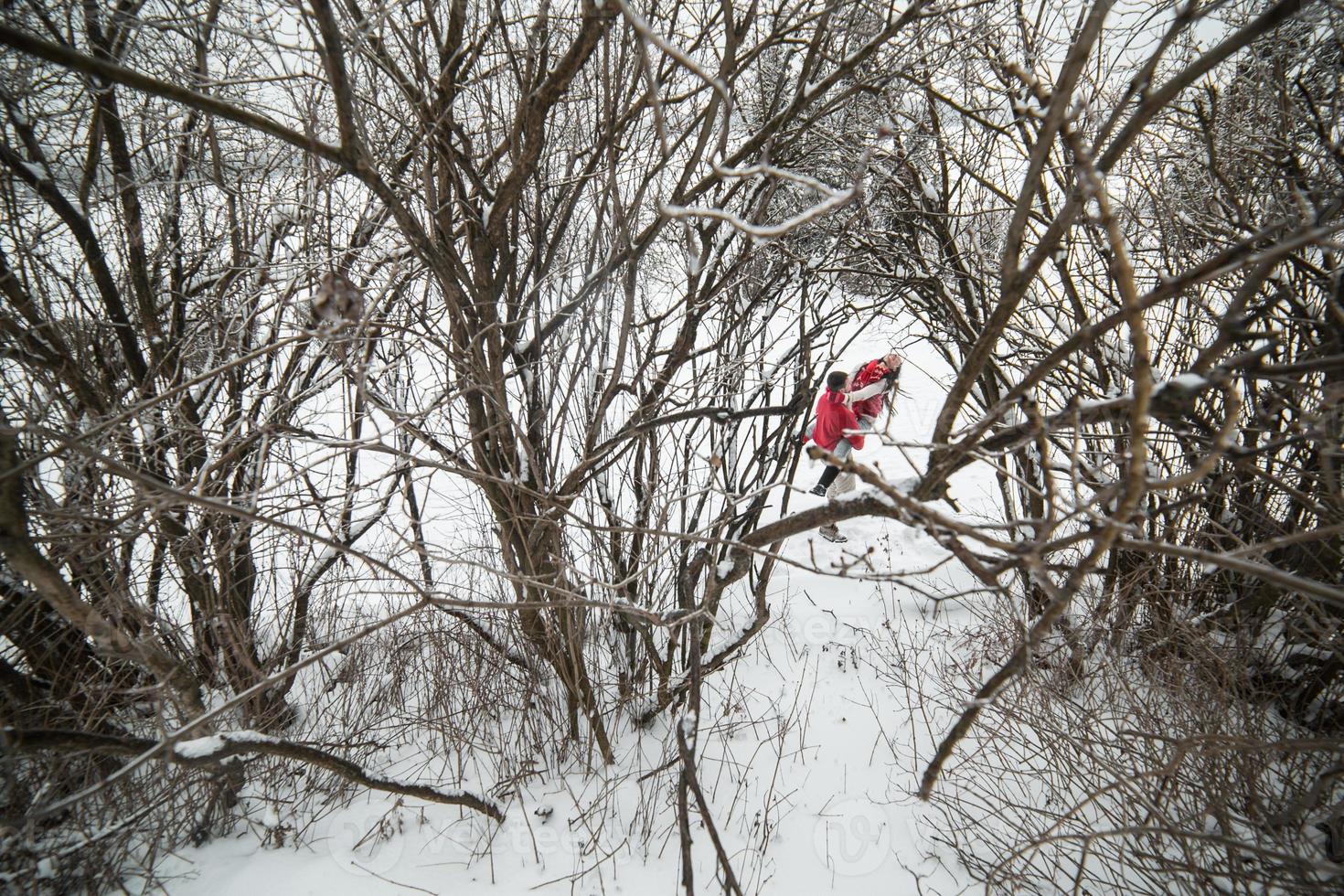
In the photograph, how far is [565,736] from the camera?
10.1 ft

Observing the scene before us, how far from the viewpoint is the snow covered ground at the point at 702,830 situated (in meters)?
2.54

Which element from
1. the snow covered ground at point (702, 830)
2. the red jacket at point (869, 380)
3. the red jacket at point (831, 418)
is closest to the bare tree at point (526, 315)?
the snow covered ground at point (702, 830)

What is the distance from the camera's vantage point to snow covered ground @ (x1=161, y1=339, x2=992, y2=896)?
2.54 metres

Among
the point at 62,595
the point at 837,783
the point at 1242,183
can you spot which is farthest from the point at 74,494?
the point at 1242,183

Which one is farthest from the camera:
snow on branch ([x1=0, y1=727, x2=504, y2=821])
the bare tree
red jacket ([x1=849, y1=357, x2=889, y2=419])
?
red jacket ([x1=849, y1=357, x2=889, y2=419])

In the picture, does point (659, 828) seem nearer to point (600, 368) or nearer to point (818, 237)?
point (600, 368)

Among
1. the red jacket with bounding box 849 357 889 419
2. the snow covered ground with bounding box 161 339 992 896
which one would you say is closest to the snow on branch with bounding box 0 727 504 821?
the snow covered ground with bounding box 161 339 992 896

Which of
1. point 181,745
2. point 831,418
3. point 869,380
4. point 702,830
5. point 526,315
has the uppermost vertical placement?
point 526,315

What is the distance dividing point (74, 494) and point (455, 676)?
192 cm

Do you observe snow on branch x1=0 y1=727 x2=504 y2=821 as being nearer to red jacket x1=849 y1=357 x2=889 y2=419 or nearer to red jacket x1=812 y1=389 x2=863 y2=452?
red jacket x1=812 y1=389 x2=863 y2=452

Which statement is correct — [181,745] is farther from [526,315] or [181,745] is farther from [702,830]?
[702,830]

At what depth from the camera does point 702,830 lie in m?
2.71

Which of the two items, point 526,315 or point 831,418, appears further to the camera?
point 831,418

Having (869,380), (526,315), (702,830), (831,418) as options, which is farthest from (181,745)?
(869,380)
